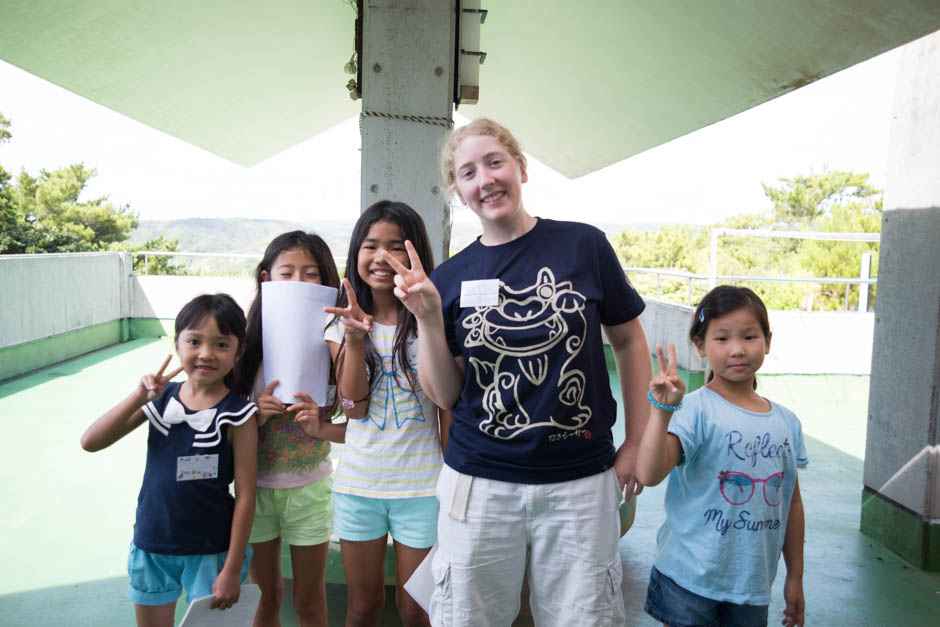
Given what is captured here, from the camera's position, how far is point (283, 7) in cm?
357

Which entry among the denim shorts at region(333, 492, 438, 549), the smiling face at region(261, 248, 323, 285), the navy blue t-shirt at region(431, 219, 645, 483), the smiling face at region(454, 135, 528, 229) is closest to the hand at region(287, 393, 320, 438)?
the denim shorts at region(333, 492, 438, 549)

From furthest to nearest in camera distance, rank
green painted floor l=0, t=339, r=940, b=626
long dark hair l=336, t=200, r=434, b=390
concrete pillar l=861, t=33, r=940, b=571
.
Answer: concrete pillar l=861, t=33, r=940, b=571 < green painted floor l=0, t=339, r=940, b=626 < long dark hair l=336, t=200, r=434, b=390

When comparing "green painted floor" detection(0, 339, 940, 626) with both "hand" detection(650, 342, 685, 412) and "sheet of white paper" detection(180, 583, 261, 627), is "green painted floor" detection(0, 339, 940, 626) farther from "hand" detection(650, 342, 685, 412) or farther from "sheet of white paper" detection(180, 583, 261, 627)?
"hand" detection(650, 342, 685, 412)

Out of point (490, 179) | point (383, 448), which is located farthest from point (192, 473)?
point (490, 179)

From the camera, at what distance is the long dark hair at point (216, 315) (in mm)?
1661

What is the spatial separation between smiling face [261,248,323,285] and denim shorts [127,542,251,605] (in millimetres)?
760

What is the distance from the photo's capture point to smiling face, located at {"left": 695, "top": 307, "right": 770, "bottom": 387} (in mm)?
1541

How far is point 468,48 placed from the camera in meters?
2.67

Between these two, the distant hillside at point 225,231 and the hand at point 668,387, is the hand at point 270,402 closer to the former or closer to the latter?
the hand at point 668,387

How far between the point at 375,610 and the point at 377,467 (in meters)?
0.40

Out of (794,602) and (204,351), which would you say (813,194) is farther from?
(204,351)

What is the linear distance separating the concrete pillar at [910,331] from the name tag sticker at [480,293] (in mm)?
2524

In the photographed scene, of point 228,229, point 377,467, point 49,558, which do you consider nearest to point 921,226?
point 377,467

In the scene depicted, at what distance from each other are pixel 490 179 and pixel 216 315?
0.82m
